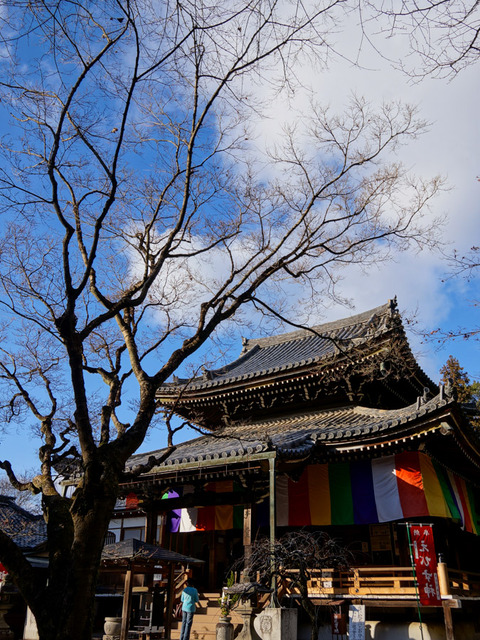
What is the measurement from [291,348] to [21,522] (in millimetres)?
14614

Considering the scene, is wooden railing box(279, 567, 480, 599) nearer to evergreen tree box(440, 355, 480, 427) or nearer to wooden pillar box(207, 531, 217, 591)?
wooden pillar box(207, 531, 217, 591)

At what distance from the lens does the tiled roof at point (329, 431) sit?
1158cm

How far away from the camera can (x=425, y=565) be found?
10.4 metres

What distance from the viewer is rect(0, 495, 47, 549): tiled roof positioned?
21.8 meters

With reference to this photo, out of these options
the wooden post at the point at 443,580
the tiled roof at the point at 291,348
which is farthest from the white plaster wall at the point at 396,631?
the tiled roof at the point at 291,348

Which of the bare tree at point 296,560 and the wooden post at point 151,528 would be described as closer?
the bare tree at point 296,560

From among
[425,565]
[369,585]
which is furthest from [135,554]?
[425,565]

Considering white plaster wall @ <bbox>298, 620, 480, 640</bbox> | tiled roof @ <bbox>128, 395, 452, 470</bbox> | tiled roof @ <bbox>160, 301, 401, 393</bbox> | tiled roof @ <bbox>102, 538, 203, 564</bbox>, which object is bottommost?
white plaster wall @ <bbox>298, 620, 480, 640</bbox>

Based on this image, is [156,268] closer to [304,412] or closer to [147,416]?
[147,416]

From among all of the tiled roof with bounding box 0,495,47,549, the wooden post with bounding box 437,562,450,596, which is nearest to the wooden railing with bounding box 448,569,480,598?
the wooden post with bounding box 437,562,450,596

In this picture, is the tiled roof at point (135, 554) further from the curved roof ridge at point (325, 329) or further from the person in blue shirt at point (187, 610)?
the curved roof ridge at point (325, 329)

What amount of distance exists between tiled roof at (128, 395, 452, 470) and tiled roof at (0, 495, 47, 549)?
30.7ft

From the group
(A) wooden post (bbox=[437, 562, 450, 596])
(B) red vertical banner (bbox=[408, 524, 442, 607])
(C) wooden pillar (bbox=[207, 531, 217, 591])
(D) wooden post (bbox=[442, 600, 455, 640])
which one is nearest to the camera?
(D) wooden post (bbox=[442, 600, 455, 640])

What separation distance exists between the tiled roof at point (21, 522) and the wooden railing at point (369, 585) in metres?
13.9
